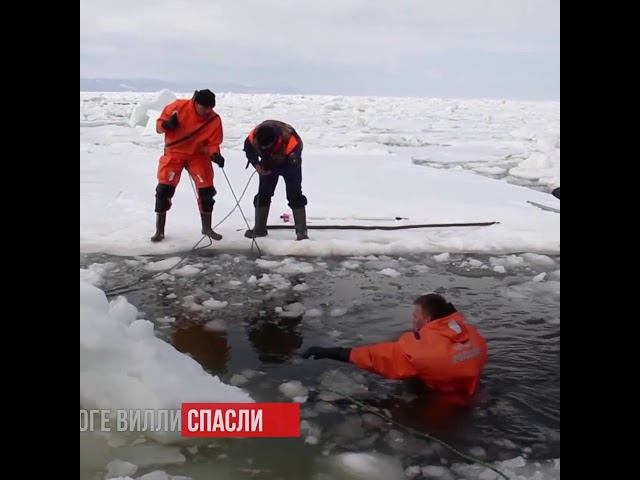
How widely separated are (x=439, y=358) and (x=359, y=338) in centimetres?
74

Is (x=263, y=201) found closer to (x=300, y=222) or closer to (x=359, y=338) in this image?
(x=300, y=222)

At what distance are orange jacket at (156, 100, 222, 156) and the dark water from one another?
0.99 m

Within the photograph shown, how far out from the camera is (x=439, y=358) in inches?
104

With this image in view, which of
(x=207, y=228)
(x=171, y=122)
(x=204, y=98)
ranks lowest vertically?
(x=207, y=228)

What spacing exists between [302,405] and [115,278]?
2146mm

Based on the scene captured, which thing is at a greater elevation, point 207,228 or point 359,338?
point 207,228

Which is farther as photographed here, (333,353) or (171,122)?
(171,122)

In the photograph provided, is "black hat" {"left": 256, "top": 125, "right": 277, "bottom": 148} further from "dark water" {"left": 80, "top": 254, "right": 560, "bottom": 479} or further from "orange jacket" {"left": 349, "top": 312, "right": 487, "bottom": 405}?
"orange jacket" {"left": 349, "top": 312, "right": 487, "bottom": 405}

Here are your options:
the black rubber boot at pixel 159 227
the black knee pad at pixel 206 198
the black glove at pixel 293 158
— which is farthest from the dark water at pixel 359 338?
the black glove at pixel 293 158

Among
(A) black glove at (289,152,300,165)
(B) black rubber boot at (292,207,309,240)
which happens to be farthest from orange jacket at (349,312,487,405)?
(A) black glove at (289,152,300,165)

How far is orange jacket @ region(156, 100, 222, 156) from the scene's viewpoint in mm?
4926

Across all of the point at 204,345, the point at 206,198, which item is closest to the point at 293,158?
the point at 206,198

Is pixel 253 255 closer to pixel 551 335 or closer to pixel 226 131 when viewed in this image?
pixel 551 335

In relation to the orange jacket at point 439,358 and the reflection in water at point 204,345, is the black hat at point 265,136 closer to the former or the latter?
the reflection in water at point 204,345
